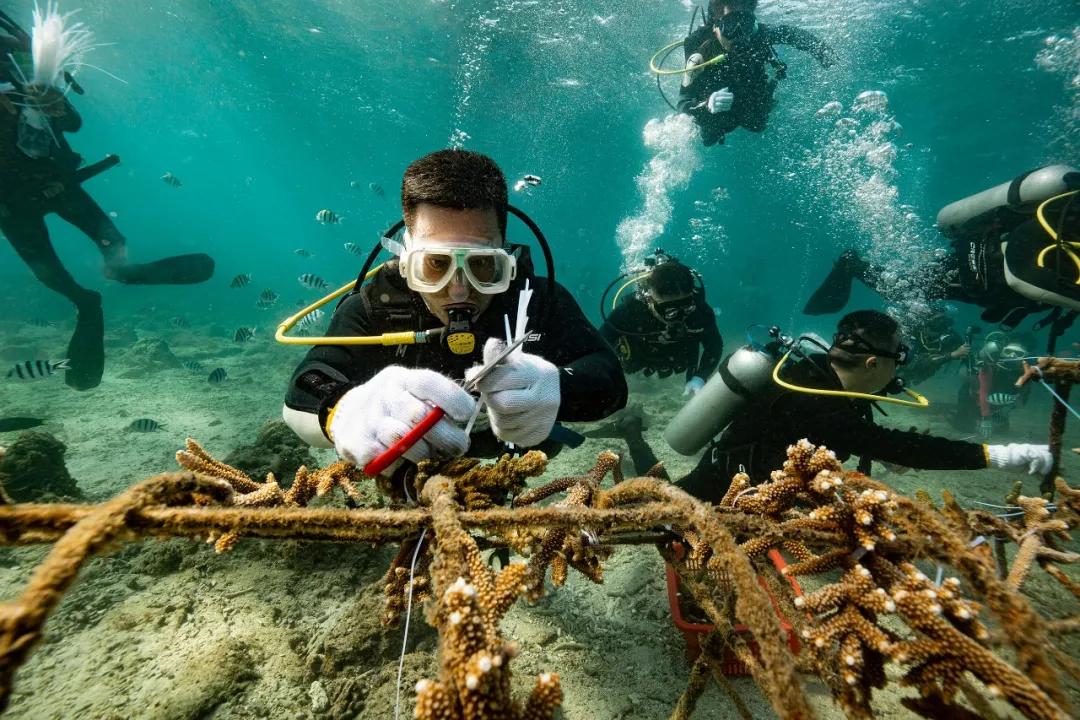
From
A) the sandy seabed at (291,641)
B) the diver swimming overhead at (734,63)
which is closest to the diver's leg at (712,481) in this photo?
the sandy seabed at (291,641)

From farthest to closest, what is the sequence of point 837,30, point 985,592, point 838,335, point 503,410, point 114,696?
point 837,30, point 838,335, point 114,696, point 503,410, point 985,592

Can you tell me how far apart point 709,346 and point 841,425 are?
4.02 meters

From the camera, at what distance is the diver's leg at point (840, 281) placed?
11.5 metres

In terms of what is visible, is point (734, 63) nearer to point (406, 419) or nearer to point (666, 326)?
point (666, 326)

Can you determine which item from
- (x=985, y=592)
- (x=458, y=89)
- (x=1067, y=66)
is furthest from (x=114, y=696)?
(x=1067, y=66)

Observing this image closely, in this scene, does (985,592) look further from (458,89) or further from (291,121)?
(291,121)

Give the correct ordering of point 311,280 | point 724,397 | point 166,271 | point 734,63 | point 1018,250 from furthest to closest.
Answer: point 734,63 < point 311,280 < point 166,271 < point 1018,250 < point 724,397

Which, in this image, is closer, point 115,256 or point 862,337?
point 862,337

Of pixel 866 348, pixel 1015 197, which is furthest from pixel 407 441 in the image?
pixel 1015 197

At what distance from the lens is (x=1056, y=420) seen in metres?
2.94

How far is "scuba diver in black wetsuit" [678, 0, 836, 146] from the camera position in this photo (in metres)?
11.1

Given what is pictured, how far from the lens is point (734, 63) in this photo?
40.4 ft

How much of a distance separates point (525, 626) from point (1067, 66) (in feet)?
132

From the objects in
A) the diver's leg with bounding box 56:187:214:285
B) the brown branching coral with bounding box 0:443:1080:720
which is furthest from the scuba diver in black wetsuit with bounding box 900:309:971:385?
the diver's leg with bounding box 56:187:214:285
